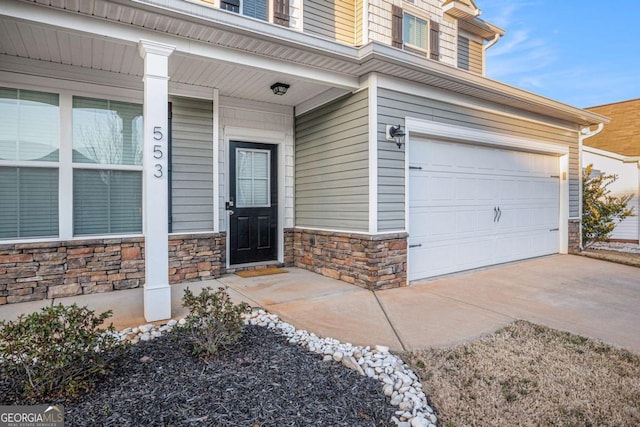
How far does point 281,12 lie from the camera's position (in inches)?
213

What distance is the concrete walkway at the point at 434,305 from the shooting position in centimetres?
319

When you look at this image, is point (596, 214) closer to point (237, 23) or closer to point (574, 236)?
point (574, 236)

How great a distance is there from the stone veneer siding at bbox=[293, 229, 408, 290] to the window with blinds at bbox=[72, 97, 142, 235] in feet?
8.09

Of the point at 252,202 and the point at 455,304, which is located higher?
the point at 252,202

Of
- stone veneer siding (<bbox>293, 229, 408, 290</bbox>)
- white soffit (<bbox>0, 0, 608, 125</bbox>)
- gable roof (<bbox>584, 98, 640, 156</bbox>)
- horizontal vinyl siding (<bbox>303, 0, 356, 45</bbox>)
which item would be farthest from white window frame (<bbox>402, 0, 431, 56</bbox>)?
gable roof (<bbox>584, 98, 640, 156</bbox>)

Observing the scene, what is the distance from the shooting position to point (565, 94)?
19.6 m

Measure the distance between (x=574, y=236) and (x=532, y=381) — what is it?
20.7ft

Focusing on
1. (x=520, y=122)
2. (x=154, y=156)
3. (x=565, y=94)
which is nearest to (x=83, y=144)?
(x=154, y=156)

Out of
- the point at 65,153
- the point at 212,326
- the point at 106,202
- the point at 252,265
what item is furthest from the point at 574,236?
the point at 65,153

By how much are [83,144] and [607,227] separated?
9664mm

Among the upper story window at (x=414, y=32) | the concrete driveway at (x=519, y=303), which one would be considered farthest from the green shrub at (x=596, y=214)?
the upper story window at (x=414, y=32)

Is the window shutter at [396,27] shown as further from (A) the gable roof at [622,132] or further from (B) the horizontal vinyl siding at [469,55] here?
(A) the gable roof at [622,132]

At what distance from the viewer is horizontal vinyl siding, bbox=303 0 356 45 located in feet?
18.8

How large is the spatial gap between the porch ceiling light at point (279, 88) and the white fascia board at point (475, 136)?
1652 mm
